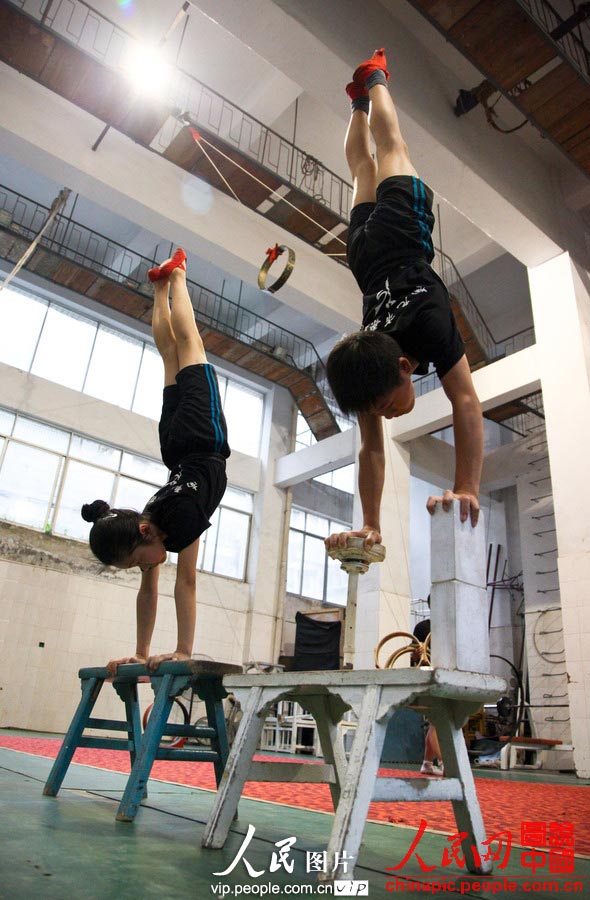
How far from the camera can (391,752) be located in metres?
7.34

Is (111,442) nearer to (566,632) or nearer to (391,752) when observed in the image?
(391,752)

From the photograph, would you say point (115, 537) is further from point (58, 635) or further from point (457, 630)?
point (58, 635)

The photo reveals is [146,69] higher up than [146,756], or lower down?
higher up

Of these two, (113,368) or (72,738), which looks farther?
(113,368)

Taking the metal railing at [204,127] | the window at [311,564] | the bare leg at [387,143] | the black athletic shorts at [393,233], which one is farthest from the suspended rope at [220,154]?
the window at [311,564]

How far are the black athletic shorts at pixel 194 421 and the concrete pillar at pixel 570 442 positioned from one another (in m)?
5.29

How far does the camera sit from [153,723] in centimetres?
184

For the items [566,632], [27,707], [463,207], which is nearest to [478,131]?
[463,207]

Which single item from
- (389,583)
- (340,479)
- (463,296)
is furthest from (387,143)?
(340,479)

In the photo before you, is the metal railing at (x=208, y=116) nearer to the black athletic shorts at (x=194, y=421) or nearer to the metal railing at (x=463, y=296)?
the metal railing at (x=463, y=296)

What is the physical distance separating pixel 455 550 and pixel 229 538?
1166cm

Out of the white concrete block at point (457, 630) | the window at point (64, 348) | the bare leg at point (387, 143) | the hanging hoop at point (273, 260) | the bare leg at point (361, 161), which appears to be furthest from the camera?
the window at point (64, 348)

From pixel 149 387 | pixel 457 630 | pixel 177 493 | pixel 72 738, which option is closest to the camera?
pixel 457 630

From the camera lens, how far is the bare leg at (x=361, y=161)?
8.29 ft
